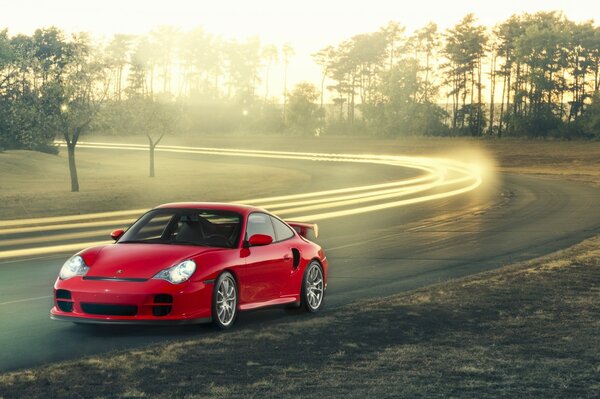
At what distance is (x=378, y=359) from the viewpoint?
382 inches

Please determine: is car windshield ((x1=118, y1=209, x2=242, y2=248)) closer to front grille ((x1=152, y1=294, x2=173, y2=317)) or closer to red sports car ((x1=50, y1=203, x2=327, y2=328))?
red sports car ((x1=50, y1=203, x2=327, y2=328))

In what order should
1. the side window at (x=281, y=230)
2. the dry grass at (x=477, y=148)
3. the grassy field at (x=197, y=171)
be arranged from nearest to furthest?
the side window at (x=281, y=230) → the grassy field at (x=197, y=171) → the dry grass at (x=477, y=148)

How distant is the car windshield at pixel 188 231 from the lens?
11.8 meters

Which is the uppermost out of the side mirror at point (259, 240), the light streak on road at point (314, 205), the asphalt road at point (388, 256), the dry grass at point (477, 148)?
the side mirror at point (259, 240)

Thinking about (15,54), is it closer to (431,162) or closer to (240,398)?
(431,162)

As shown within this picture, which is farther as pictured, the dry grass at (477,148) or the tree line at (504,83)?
the tree line at (504,83)

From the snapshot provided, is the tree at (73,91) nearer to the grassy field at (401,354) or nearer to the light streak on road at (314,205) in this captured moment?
the light streak on road at (314,205)

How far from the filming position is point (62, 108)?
51906mm

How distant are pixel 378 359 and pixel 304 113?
474ft

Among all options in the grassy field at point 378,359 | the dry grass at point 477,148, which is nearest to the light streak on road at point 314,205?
the dry grass at point 477,148

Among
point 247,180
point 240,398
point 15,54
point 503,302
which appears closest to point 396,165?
point 247,180

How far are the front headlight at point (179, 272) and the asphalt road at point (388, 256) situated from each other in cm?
69

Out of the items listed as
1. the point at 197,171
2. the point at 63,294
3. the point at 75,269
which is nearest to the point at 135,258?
the point at 75,269

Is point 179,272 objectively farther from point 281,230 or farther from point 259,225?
point 281,230
